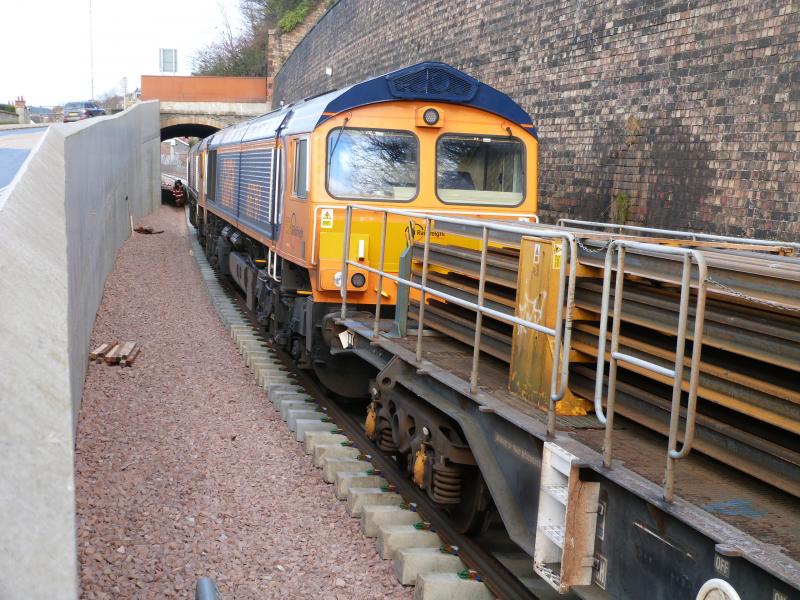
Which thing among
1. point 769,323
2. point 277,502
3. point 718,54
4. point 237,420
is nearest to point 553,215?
point 718,54

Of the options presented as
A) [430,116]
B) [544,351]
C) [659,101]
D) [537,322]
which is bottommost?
[544,351]

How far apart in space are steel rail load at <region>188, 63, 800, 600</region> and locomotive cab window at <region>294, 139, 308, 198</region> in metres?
0.03

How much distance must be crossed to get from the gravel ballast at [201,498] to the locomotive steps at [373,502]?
0.11 metres

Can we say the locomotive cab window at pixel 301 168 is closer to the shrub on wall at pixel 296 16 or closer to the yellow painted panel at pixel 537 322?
the yellow painted panel at pixel 537 322

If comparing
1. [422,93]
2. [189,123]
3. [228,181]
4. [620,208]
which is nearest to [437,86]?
[422,93]

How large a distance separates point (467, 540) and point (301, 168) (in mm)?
4283

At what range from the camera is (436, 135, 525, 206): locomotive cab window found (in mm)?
8234

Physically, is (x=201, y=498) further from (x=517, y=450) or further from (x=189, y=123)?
(x=189, y=123)

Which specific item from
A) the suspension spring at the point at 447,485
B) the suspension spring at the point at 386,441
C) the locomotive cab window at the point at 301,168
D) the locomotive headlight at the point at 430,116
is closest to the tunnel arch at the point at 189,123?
the locomotive cab window at the point at 301,168

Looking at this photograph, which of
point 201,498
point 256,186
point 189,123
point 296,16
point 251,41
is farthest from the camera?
point 251,41

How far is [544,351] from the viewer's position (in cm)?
454

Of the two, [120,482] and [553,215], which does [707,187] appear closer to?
[553,215]

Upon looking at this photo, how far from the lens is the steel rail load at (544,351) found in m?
3.22

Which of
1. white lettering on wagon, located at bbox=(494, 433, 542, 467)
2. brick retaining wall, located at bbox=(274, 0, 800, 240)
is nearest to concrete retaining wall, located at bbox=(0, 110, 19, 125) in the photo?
brick retaining wall, located at bbox=(274, 0, 800, 240)
